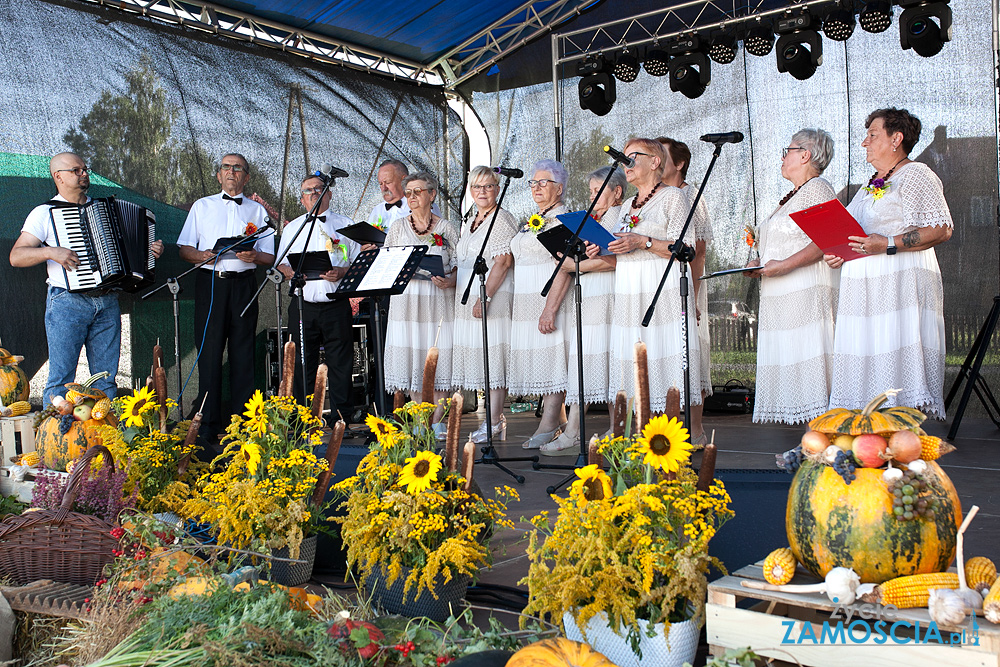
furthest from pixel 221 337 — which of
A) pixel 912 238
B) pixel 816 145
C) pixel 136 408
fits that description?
pixel 912 238

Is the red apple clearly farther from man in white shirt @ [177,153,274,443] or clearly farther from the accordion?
man in white shirt @ [177,153,274,443]

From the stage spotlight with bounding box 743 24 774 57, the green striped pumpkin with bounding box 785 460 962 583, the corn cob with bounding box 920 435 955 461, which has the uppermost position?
the stage spotlight with bounding box 743 24 774 57

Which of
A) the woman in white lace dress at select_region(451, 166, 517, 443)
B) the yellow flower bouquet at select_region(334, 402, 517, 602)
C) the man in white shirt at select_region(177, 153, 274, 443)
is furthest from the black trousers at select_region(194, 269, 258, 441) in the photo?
the yellow flower bouquet at select_region(334, 402, 517, 602)

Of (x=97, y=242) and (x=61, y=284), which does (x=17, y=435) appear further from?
(x=97, y=242)

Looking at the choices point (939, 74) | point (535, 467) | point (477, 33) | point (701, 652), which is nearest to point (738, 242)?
point (939, 74)

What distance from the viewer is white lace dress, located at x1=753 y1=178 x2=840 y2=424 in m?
4.49

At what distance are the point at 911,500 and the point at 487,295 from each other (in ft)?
14.2

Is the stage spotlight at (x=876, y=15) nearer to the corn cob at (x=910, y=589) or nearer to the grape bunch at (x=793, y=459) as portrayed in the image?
the grape bunch at (x=793, y=459)

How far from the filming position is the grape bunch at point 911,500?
1.63 m

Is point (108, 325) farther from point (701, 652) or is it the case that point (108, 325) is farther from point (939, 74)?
point (939, 74)

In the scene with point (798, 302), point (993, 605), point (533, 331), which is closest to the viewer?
point (993, 605)

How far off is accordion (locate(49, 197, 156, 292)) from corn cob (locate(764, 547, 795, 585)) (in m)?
4.74

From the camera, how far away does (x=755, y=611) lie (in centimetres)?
172

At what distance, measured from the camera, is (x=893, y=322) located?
4281 millimetres
